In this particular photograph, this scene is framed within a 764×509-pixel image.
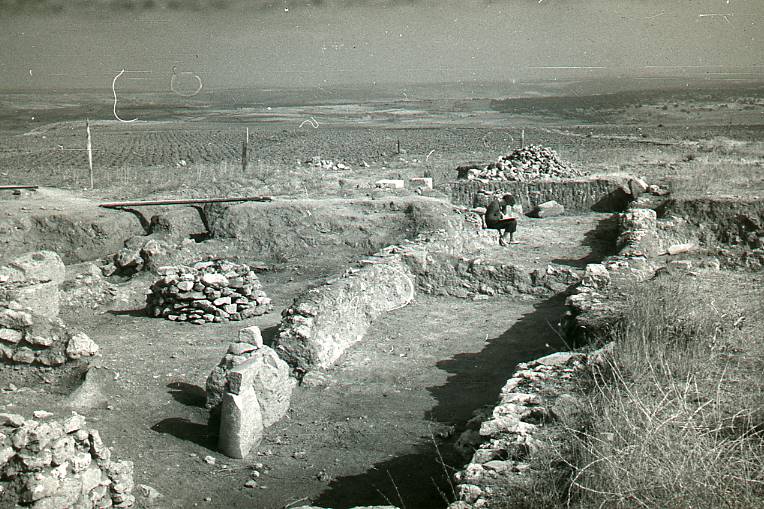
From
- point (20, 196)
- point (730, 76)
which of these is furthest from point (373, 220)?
point (730, 76)

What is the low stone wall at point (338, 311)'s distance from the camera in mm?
8148

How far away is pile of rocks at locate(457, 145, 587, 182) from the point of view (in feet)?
70.1

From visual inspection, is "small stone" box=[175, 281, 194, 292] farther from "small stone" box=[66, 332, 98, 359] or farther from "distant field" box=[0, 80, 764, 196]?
"distant field" box=[0, 80, 764, 196]

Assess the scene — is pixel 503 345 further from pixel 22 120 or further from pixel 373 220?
pixel 22 120

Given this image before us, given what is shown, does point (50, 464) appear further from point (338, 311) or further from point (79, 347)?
→ point (338, 311)

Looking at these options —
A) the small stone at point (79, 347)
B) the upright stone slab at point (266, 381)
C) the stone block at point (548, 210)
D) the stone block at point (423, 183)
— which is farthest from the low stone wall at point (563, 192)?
the small stone at point (79, 347)

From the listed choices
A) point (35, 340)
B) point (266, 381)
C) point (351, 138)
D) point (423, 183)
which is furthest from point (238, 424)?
point (351, 138)

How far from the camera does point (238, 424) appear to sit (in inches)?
256

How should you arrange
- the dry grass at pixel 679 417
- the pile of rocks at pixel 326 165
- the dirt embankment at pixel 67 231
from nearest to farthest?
the dry grass at pixel 679 417
the dirt embankment at pixel 67 231
the pile of rocks at pixel 326 165

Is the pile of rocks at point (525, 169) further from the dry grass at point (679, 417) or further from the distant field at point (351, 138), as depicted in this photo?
the dry grass at point (679, 417)

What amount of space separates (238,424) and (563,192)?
14.7 m

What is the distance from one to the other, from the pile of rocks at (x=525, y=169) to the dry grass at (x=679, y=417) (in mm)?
14351

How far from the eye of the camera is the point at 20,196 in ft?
59.6

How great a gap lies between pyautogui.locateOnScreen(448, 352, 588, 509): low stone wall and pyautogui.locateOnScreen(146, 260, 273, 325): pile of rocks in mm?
5113
